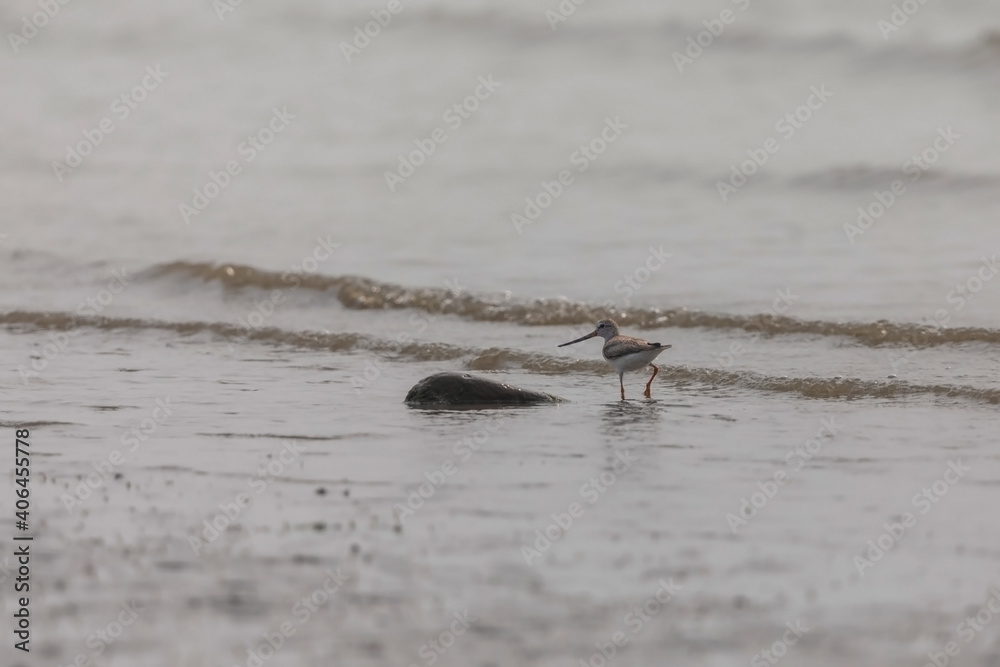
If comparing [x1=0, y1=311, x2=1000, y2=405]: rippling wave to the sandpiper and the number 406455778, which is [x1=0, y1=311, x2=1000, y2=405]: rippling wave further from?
the number 406455778

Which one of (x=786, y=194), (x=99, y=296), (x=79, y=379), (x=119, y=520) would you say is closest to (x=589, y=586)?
(x=119, y=520)

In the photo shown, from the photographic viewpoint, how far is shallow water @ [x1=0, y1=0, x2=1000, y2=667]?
5258 mm

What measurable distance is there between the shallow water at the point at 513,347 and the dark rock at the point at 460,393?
0.42m

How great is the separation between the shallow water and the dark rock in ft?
1.38

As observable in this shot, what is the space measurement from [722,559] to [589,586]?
69 centimetres

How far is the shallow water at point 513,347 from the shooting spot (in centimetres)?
526

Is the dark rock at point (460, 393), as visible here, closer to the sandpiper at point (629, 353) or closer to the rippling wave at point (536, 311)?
the sandpiper at point (629, 353)

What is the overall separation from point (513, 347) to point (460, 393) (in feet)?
9.34

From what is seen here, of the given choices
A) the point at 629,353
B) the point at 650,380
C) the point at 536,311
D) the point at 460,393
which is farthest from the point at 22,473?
the point at 536,311

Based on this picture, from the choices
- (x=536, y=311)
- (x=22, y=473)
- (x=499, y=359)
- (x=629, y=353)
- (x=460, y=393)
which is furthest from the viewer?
(x=536, y=311)

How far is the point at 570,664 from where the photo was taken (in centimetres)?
464

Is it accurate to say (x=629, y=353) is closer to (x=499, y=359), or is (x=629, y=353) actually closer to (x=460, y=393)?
(x=460, y=393)

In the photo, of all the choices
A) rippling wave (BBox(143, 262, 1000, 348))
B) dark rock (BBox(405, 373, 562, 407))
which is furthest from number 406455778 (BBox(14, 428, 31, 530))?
rippling wave (BBox(143, 262, 1000, 348))

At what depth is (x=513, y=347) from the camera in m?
12.9
